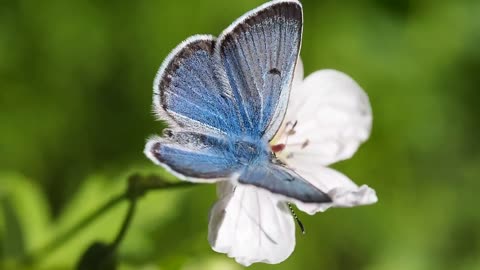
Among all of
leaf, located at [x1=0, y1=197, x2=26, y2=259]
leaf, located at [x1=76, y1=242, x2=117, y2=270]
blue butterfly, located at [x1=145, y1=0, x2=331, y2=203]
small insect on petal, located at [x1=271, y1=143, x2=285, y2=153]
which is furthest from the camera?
leaf, located at [x1=0, y1=197, x2=26, y2=259]

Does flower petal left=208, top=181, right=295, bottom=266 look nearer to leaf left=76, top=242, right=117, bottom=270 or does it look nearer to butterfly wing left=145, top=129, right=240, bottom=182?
butterfly wing left=145, top=129, right=240, bottom=182

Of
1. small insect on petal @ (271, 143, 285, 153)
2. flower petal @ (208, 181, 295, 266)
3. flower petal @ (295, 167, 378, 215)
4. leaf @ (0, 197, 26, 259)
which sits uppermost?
flower petal @ (295, 167, 378, 215)

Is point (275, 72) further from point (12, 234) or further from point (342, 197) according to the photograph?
point (12, 234)

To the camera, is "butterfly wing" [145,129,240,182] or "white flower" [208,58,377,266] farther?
"white flower" [208,58,377,266]

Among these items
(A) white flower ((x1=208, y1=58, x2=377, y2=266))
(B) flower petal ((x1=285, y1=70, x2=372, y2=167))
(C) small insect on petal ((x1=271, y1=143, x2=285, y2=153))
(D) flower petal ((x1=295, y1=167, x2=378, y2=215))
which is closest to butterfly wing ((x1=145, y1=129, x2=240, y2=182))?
(A) white flower ((x1=208, y1=58, x2=377, y2=266))

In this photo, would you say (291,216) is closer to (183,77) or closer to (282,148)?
(282,148)

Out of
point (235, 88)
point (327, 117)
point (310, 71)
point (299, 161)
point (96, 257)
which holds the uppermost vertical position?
point (235, 88)

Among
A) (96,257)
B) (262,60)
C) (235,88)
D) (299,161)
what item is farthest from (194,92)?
(96,257)

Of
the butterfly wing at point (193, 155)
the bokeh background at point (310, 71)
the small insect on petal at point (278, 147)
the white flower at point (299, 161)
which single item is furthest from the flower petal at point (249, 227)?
the bokeh background at point (310, 71)
